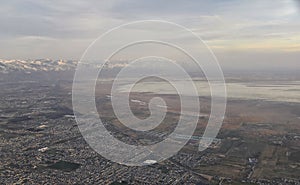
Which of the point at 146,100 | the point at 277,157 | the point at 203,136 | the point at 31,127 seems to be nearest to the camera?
the point at 277,157

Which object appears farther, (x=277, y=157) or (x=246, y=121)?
(x=246, y=121)

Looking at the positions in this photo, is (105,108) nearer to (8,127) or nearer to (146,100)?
(146,100)

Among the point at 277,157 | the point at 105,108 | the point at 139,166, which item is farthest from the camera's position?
the point at 105,108

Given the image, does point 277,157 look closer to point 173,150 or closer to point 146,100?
point 173,150

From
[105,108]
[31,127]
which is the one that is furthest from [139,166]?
[105,108]

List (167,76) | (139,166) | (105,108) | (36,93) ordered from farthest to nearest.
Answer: (167,76)
(36,93)
(105,108)
(139,166)

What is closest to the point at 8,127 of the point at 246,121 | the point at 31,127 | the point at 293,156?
the point at 31,127

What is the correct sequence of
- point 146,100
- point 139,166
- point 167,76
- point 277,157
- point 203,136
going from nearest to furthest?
1. point 139,166
2. point 277,157
3. point 203,136
4. point 146,100
5. point 167,76

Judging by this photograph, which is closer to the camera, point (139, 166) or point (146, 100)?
point (139, 166)
